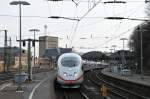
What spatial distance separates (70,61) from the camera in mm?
37469

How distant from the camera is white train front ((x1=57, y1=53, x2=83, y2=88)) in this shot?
36.2 m

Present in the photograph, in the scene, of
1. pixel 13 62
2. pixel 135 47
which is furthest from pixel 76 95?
pixel 13 62

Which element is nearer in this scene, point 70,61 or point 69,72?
point 69,72

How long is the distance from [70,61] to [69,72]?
1326 mm

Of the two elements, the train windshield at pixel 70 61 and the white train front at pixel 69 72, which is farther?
the train windshield at pixel 70 61

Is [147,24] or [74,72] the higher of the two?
[147,24]

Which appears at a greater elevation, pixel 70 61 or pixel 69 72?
pixel 70 61

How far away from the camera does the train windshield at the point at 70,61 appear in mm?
37219

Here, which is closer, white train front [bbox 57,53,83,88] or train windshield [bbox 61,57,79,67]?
white train front [bbox 57,53,83,88]

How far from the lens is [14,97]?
27.5 m

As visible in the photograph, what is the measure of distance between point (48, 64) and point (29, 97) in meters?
104

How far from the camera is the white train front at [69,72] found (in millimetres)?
36219

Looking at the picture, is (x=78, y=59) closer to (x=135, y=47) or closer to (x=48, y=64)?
(x=135, y=47)

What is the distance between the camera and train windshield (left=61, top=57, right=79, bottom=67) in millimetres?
37219
